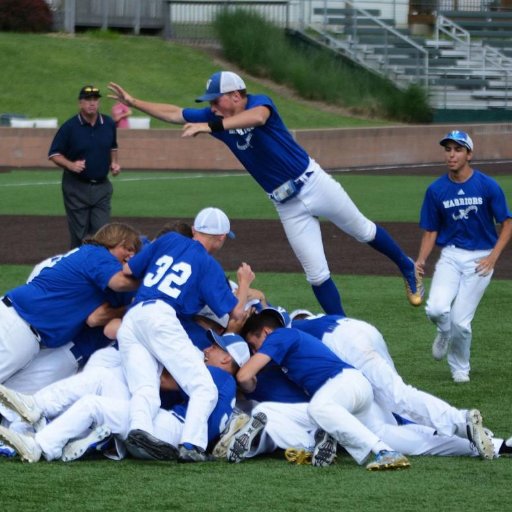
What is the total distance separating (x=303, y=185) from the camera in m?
10.2


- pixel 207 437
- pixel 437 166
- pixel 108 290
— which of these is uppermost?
pixel 108 290

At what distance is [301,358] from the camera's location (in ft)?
25.2

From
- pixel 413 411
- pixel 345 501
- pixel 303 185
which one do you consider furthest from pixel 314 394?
pixel 303 185

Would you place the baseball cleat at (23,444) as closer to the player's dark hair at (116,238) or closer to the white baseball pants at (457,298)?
the player's dark hair at (116,238)

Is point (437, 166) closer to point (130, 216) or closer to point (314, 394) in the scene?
point (130, 216)

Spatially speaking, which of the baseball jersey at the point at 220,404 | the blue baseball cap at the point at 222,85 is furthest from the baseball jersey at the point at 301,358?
the blue baseball cap at the point at 222,85

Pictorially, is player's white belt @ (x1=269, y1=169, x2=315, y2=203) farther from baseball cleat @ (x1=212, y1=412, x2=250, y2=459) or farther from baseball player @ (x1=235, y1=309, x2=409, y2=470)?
baseball cleat @ (x1=212, y1=412, x2=250, y2=459)

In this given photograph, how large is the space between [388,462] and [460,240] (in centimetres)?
355

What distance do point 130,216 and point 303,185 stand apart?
1110cm

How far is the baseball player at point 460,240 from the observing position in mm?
10148

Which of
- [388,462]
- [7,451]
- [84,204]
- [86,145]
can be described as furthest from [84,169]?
[388,462]

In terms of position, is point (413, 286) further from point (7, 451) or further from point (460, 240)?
point (7, 451)

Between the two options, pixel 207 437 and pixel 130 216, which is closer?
pixel 207 437

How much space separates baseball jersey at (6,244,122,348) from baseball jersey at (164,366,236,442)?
89cm
